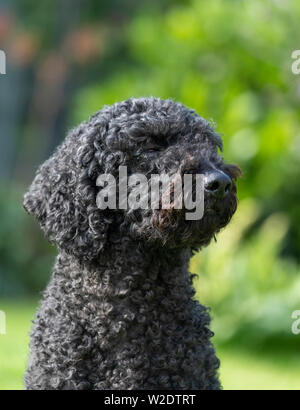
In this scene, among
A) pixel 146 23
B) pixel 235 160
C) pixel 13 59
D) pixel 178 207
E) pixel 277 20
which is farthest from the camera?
A: pixel 13 59

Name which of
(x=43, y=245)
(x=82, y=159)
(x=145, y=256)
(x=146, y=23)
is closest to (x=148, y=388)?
(x=145, y=256)

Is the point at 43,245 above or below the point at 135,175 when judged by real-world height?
above

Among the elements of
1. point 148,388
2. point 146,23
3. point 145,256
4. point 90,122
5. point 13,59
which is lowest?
point 148,388

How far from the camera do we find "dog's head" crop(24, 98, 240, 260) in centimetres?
357

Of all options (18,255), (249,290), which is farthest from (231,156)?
(18,255)

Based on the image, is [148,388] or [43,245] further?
[43,245]

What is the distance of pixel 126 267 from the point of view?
3.75 meters

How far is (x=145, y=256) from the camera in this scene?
3754mm

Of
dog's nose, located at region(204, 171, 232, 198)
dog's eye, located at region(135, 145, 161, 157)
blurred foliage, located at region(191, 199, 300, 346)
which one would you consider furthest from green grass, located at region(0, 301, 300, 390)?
dog's nose, located at region(204, 171, 232, 198)

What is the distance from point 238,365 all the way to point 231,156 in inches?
128

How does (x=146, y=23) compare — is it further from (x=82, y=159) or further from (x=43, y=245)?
(x=82, y=159)

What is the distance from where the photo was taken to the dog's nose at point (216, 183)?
3490 millimetres

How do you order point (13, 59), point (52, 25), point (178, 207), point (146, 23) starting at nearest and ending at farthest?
point (178, 207) → point (146, 23) → point (13, 59) → point (52, 25)

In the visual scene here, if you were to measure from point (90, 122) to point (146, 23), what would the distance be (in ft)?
31.5
